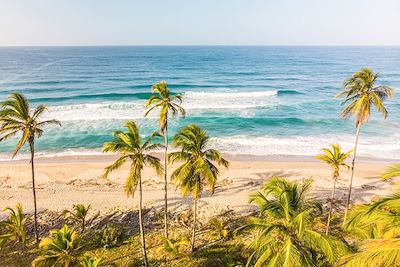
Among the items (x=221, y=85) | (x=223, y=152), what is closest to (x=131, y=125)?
(x=223, y=152)

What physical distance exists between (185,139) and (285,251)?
7652 millimetres

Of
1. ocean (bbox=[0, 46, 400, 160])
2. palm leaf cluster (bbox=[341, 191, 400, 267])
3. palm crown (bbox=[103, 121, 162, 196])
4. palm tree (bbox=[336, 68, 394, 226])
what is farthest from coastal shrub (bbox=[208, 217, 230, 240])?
ocean (bbox=[0, 46, 400, 160])

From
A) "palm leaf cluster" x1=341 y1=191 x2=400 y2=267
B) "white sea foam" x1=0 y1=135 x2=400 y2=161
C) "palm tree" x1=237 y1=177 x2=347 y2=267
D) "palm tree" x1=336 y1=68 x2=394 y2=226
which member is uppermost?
"palm tree" x1=336 y1=68 x2=394 y2=226

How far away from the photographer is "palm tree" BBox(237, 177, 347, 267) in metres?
7.73

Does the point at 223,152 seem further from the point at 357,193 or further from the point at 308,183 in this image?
the point at 308,183

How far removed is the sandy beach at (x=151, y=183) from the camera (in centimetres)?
2186

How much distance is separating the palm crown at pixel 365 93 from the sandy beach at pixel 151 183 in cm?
638

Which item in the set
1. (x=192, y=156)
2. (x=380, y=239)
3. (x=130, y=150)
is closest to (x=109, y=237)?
(x=130, y=150)

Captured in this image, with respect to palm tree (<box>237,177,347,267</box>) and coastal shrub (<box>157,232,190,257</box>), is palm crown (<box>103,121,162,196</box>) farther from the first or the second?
palm tree (<box>237,177,347,267</box>)

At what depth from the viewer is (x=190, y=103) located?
55.0 meters

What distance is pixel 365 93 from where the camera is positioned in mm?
16156

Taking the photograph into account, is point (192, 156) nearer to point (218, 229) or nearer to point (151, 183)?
point (218, 229)

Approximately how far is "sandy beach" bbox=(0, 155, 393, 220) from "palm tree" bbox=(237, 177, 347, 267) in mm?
11817

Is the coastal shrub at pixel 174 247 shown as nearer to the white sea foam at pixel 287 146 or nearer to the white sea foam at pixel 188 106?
the white sea foam at pixel 287 146
